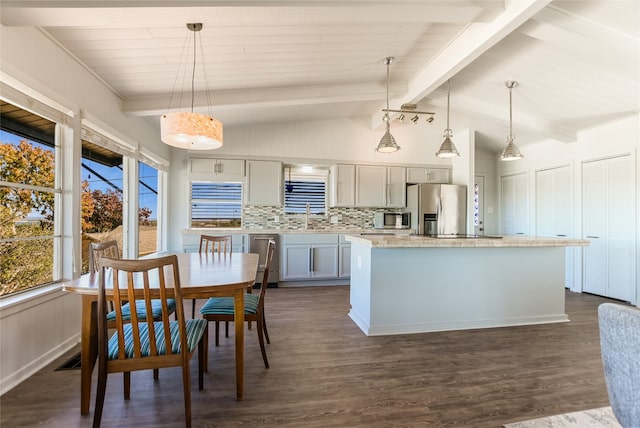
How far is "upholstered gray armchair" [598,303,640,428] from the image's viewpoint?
0.98 m

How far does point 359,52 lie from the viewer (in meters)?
2.84

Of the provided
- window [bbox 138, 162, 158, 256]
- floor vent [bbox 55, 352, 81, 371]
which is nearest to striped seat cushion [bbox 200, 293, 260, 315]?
floor vent [bbox 55, 352, 81, 371]

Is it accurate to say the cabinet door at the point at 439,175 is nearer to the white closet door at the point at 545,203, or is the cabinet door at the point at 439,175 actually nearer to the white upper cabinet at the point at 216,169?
the white closet door at the point at 545,203

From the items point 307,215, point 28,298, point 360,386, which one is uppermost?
point 307,215

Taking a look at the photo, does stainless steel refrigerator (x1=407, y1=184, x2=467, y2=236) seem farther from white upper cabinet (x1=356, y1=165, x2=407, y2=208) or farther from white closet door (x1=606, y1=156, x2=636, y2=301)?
white closet door (x1=606, y1=156, x2=636, y2=301)

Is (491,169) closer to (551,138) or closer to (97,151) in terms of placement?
(551,138)

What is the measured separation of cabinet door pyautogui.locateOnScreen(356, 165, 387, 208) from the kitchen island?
2015mm

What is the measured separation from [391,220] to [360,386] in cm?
362

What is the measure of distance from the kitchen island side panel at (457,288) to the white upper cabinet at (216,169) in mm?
2480

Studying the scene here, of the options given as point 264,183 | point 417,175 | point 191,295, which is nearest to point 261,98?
point 264,183

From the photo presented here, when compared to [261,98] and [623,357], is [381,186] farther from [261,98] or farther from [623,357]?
[623,357]

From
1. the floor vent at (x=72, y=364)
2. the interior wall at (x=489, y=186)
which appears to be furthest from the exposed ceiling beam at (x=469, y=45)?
the floor vent at (x=72, y=364)

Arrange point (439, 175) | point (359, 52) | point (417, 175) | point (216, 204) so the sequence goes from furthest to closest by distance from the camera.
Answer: point (439, 175) < point (417, 175) < point (216, 204) < point (359, 52)

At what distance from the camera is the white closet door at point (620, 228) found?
370 cm
